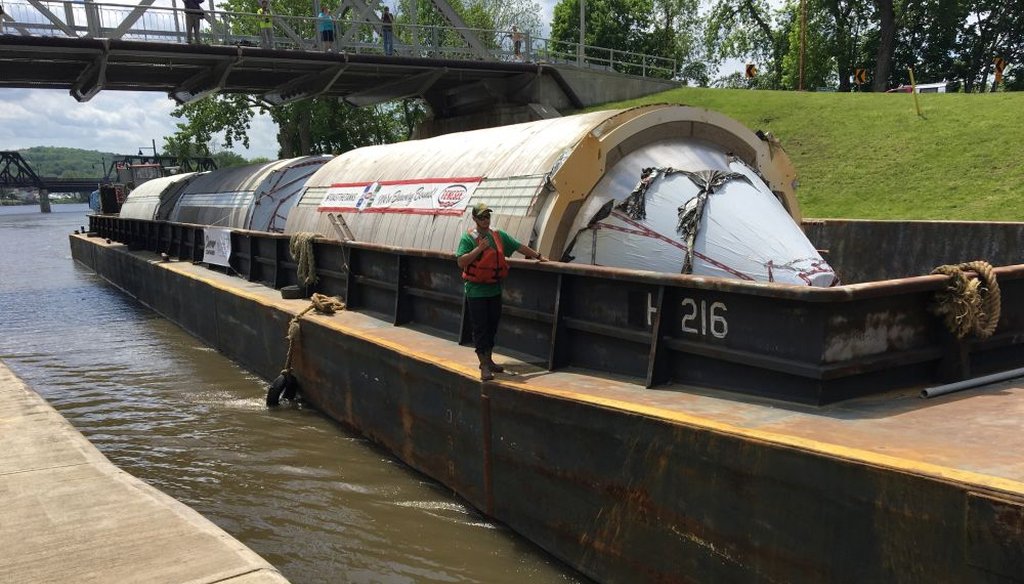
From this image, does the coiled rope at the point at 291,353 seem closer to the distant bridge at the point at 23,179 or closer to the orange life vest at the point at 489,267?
the orange life vest at the point at 489,267

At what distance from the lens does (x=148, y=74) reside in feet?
86.8

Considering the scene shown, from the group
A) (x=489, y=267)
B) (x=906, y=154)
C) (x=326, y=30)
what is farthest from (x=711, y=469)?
(x=326, y=30)

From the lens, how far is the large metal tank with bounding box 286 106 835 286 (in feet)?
23.1

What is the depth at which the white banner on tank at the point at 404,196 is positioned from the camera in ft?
29.9

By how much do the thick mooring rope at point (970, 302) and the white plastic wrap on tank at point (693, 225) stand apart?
2130 mm

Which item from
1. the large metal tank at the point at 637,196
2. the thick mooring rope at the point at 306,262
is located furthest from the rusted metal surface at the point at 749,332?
the thick mooring rope at the point at 306,262

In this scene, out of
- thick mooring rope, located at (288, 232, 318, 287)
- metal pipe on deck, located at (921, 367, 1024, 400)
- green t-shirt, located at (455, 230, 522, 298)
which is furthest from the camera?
thick mooring rope, located at (288, 232, 318, 287)

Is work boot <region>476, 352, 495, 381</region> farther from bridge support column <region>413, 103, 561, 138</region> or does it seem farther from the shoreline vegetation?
bridge support column <region>413, 103, 561, 138</region>

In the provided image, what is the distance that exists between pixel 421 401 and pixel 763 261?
3.54 metres

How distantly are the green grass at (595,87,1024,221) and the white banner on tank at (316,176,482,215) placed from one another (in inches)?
449

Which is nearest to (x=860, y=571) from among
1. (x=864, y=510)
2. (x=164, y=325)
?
(x=864, y=510)

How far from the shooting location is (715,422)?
4398 millimetres

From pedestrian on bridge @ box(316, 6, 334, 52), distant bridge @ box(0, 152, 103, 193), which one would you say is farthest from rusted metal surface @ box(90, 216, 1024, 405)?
distant bridge @ box(0, 152, 103, 193)

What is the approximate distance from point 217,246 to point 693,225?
11.4m
